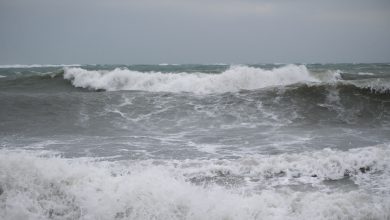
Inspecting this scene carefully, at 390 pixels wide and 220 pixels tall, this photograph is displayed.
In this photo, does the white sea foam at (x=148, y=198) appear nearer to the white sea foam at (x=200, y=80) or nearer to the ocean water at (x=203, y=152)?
the ocean water at (x=203, y=152)

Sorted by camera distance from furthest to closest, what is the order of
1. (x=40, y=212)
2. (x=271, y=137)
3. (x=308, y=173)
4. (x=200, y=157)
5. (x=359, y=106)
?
1. (x=359, y=106)
2. (x=271, y=137)
3. (x=200, y=157)
4. (x=308, y=173)
5. (x=40, y=212)

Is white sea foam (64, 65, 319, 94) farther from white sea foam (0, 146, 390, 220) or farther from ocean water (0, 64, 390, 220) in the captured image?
white sea foam (0, 146, 390, 220)

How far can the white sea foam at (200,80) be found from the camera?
1673 cm

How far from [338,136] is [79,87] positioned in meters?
14.2

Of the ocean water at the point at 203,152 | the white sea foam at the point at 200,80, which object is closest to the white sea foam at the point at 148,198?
the ocean water at the point at 203,152

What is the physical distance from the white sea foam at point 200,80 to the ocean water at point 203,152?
10 cm

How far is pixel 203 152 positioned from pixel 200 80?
9.87 m

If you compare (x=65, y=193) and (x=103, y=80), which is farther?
(x=103, y=80)

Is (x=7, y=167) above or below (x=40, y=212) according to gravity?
above

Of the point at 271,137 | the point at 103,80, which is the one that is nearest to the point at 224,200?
the point at 271,137

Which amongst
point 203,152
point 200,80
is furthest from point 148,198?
point 200,80

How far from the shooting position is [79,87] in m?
19.5

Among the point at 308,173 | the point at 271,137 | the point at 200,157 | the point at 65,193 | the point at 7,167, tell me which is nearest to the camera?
the point at 65,193

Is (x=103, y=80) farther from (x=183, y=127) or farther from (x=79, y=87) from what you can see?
(x=183, y=127)
